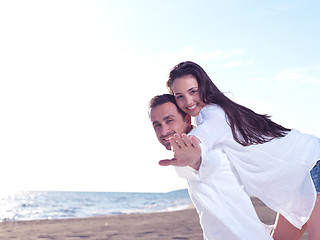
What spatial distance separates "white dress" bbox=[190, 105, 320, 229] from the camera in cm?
260

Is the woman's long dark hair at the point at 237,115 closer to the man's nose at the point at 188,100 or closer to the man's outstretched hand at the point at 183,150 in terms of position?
the man's nose at the point at 188,100

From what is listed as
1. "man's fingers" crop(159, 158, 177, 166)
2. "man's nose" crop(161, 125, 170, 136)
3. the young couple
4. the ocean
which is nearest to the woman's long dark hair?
the young couple

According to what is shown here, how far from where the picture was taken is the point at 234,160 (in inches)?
103

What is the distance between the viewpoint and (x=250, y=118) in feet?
9.14

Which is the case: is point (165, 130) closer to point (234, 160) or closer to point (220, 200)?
point (234, 160)

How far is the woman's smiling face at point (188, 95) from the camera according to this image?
9.52 feet

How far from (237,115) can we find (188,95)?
42 cm

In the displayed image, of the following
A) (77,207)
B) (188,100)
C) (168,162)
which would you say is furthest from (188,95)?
(77,207)

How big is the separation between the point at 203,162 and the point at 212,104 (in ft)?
2.12

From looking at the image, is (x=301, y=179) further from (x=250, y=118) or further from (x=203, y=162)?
(x=203, y=162)

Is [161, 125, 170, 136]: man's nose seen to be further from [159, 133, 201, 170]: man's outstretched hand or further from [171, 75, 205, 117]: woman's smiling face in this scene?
[159, 133, 201, 170]: man's outstretched hand

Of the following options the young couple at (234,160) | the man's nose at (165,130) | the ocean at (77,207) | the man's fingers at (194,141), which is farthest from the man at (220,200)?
the ocean at (77,207)

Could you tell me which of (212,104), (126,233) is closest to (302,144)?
(212,104)

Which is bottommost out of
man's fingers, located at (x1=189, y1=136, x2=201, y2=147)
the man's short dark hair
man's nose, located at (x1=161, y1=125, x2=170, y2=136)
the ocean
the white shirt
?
the ocean
